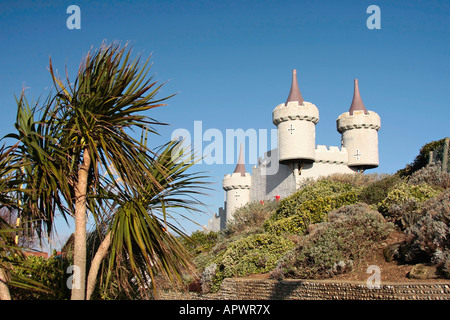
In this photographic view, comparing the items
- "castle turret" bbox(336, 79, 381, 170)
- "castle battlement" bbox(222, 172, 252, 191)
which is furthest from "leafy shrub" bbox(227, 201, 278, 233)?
"castle turret" bbox(336, 79, 381, 170)

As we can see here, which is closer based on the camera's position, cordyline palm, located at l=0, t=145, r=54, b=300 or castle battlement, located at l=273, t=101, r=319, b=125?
cordyline palm, located at l=0, t=145, r=54, b=300

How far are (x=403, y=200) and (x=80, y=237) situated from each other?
41.2 ft

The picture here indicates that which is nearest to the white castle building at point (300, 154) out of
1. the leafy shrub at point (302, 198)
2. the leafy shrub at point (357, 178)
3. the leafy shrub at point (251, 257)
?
the leafy shrub at point (357, 178)

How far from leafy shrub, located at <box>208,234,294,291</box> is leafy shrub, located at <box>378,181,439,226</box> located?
12.1 ft

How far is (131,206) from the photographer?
6.14 metres

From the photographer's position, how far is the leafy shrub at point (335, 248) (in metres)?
12.6

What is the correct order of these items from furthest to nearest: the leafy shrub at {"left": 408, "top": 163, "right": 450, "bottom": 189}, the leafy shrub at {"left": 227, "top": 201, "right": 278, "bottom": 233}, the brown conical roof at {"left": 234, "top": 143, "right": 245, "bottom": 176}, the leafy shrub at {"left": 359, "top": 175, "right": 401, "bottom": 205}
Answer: the brown conical roof at {"left": 234, "top": 143, "right": 245, "bottom": 176}, the leafy shrub at {"left": 227, "top": 201, "right": 278, "bottom": 233}, the leafy shrub at {"left": 359, "top": 175, "right": 401, "bottom": 205}, the leafy shrub at {"left": 408, "top": 163, "right": 450, "bottom": 189}

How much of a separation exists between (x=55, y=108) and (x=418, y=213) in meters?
11.5

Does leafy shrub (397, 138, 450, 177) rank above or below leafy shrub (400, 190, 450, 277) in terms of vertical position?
above

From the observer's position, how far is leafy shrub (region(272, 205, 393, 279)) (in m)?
12.6

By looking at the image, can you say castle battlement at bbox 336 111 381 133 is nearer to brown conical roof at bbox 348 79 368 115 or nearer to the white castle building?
the white castle building

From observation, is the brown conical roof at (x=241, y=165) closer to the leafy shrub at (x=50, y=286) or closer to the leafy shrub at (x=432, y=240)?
the leafy shrub at (x=432, y=240)
